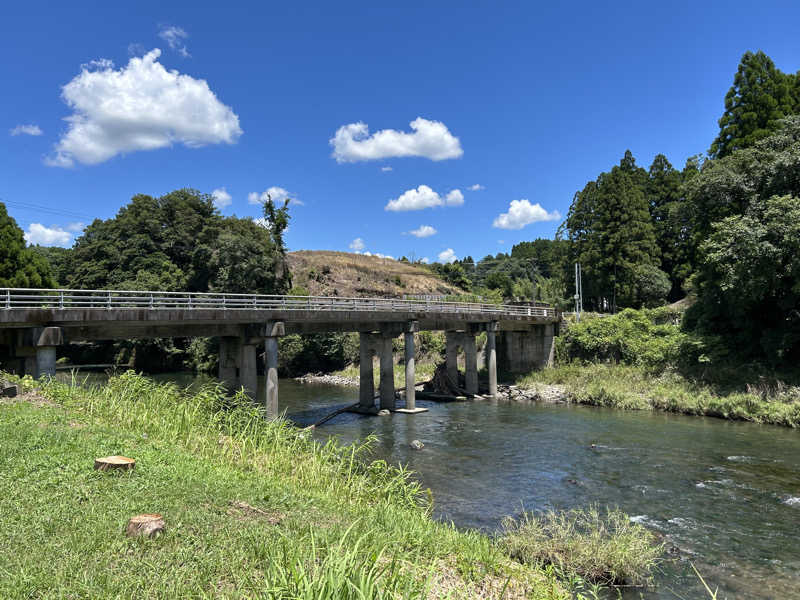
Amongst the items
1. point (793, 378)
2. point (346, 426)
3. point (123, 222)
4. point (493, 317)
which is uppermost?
point (123, 222)

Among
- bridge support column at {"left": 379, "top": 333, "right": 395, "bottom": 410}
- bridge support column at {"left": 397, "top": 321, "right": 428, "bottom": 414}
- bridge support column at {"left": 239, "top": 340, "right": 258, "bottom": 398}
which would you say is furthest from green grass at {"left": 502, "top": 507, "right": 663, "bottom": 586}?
bridge support column at {"left": 379, "top": 333, "right": 395, "bottom": 410}

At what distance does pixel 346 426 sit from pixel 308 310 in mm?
6712

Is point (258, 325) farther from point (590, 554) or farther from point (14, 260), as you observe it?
point (14, 260)

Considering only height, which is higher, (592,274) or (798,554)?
(592,274)

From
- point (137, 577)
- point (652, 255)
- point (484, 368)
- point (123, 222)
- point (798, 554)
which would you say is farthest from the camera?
point (123, 222)

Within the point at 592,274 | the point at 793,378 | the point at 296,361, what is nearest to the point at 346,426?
the point at 793,378

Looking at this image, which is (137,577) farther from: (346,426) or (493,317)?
(493,317)

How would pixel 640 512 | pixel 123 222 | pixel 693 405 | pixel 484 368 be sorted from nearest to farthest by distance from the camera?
pixel 640 512 < pixel 693 405 < pixel 484 368 < pixel 123 222

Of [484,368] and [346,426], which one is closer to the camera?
[346,426]

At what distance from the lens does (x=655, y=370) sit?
35.5 metres

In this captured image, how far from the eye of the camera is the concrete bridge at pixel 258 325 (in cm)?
1911

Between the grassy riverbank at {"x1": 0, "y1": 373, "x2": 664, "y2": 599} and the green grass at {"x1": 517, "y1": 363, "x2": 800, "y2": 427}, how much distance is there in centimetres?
2259

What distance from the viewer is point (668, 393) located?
31406 mm

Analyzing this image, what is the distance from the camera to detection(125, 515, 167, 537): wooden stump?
635 centimetres
